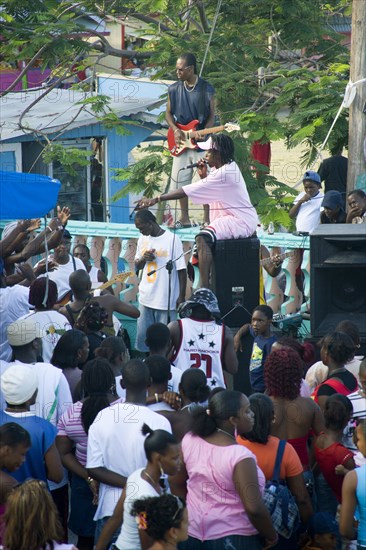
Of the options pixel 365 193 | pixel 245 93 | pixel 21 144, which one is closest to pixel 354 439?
pixel 365 193

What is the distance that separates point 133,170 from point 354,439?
859 cm

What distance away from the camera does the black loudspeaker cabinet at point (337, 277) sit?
8336 millimetres

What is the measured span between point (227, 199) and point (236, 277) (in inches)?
28.9

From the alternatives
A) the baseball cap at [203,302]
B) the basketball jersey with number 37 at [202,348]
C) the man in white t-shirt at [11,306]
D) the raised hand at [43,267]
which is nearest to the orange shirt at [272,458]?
the basketball jersey with number 37 at [202,348]

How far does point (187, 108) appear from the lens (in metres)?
11.2

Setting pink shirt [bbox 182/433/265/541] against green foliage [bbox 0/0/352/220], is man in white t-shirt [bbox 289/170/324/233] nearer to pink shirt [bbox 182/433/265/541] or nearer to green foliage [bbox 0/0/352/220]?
green foliage [bbox 0/0/352/220]

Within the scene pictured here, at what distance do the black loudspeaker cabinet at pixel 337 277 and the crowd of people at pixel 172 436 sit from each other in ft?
1.30

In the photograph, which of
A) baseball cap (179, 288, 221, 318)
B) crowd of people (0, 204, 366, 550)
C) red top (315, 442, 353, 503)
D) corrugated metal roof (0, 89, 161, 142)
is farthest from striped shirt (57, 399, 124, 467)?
corrugated metal roof (0, 89, 161, 142)

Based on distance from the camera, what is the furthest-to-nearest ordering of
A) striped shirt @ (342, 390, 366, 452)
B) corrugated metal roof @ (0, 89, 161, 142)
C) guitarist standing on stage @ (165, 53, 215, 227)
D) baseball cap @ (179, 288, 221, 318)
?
corrugated metal roof @ (0, 89, 161, 142) < guitarist standing on stage @ (165, 53, 215, 227) < baseball cap @ (179, 288, 221, 318) < striped shirt @ (342, 390, 366, 452)

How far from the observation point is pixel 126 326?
1153 centimetres

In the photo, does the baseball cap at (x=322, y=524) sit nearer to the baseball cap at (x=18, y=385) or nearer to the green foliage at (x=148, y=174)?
the baseball cap at (x=18, y=385)

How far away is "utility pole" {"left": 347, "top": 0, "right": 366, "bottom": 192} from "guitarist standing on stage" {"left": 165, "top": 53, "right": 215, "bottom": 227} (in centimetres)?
151

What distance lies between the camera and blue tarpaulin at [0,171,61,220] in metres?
7.53

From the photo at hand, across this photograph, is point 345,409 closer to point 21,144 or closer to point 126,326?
point 126,326
